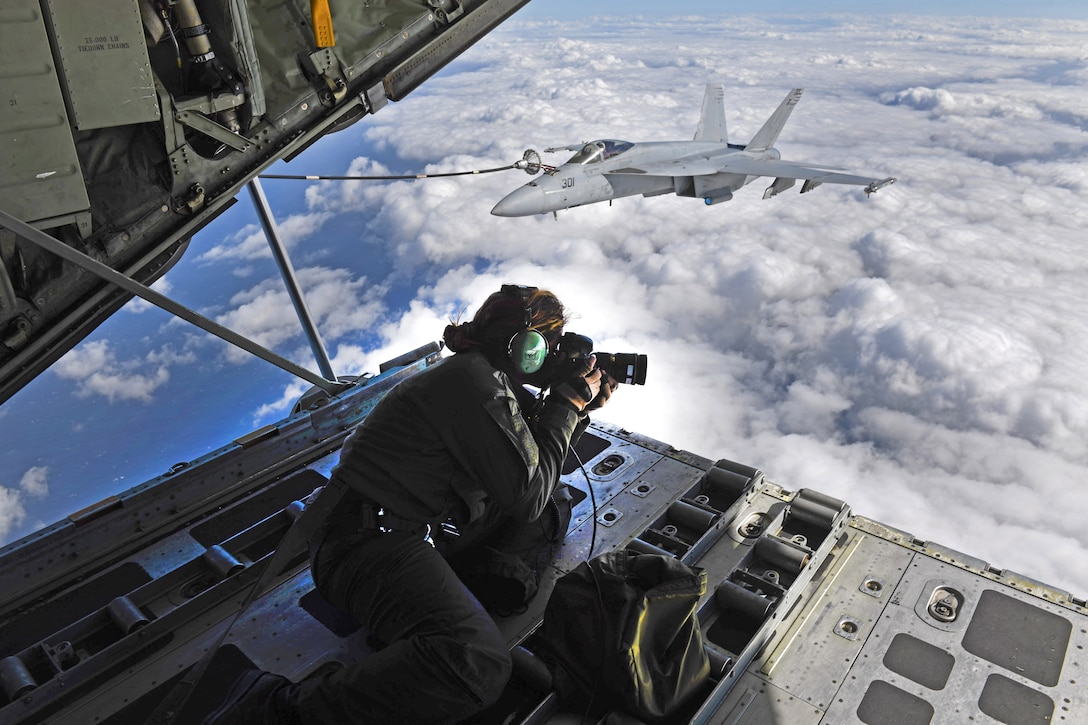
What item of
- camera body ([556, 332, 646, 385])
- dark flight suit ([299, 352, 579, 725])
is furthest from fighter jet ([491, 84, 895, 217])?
dark flight suit ([299, 352, 579, 725])

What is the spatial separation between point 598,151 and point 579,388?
31.6ft

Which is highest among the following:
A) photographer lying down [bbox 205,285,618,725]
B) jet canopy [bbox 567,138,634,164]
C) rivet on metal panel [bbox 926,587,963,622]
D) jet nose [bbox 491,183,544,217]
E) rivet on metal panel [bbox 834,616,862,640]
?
photographer lying down [bbox 205,285,618,725]

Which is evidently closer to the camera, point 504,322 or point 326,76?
point 504,322

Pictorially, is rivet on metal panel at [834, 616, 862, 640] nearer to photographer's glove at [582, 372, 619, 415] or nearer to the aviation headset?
photographer's glove at [582, 372, 619, 415]

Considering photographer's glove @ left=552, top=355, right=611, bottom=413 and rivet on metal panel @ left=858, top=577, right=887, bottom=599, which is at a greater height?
photographer's glove @ left=552, top=355, right=611, bottom=413

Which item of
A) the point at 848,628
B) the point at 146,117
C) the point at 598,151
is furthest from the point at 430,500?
the point at 598,151

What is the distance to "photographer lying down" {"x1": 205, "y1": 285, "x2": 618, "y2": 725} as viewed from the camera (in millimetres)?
2236

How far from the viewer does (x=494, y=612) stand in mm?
3043

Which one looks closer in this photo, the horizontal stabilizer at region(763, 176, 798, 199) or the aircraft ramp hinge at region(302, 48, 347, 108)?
the aircraft ramp hinge at region(302, 48, 347, 108)

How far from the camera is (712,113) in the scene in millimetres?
16875

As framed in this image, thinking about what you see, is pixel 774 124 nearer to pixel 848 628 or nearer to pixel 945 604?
pixel 945 604

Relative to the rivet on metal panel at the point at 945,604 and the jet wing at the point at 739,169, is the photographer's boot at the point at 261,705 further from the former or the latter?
the jet wing at the point at 739,169

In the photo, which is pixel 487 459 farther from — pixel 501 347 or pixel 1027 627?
pixel 1027 627

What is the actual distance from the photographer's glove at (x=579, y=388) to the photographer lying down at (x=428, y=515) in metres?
0.12
